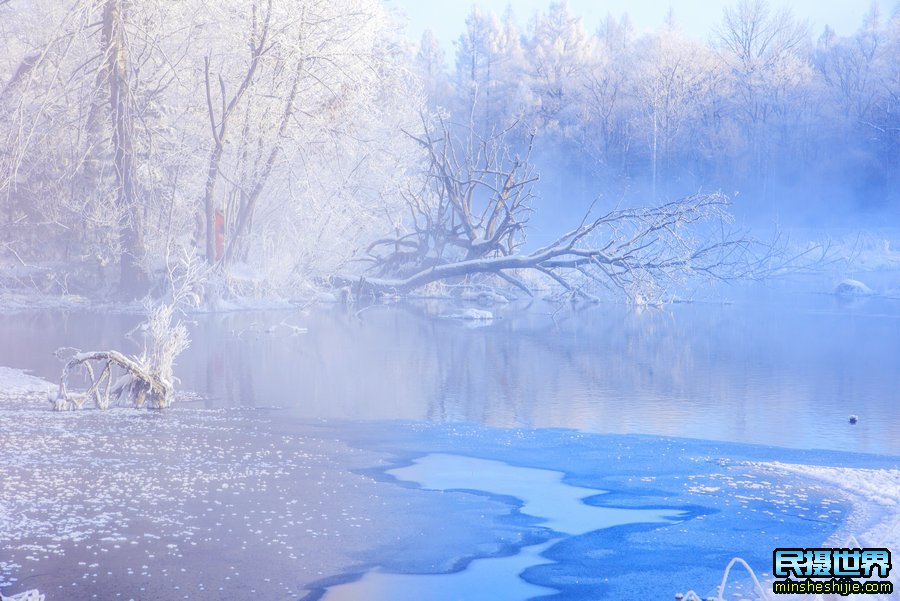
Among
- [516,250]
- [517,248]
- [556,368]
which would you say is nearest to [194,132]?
[517,248]

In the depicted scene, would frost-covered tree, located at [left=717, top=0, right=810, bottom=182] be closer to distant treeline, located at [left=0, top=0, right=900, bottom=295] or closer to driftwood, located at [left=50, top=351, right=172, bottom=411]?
distant treeline, located at [left=0, top=0, right=900, bottom=295]

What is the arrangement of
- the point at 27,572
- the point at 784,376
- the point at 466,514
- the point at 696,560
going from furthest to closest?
the point at 784,376 → the point at 466,514 → the point at 696,560 → the point at 27,572

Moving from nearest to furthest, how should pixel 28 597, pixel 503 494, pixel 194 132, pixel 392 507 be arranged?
pixel 28 597 < pixel 392 507 < pixel 503 494 < pixel 194 132

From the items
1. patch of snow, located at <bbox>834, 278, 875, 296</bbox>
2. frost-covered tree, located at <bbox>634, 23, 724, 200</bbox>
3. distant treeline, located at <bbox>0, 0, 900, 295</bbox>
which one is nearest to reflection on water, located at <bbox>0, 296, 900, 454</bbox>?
distant treeline, located at <bbox>0, 0, 900, 295</bbox>

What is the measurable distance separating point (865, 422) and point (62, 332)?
1194 cm

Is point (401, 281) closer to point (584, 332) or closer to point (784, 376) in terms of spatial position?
point (584, 332)

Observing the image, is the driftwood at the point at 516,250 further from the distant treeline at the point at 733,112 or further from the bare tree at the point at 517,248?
the distant treeline at the point at 733,112

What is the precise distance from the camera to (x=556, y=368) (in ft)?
44.3

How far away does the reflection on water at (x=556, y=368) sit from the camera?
1004cm

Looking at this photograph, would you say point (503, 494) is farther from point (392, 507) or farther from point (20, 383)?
point (20, 383)

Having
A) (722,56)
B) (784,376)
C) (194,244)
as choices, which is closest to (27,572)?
(784,376)

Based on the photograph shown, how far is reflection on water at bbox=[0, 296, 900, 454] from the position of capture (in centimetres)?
1004

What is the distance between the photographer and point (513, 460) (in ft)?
26.5

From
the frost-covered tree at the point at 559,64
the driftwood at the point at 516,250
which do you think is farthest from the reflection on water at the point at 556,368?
the frost-covered tree at the point at 559,64
